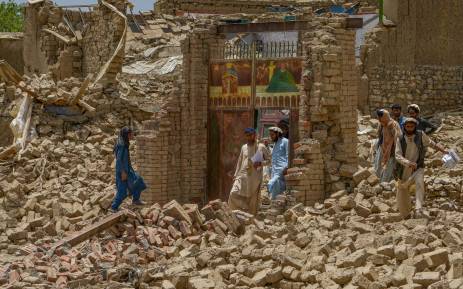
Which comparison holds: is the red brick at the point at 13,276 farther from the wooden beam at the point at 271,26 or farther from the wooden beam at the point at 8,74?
the wooden beam at the point at 8,74

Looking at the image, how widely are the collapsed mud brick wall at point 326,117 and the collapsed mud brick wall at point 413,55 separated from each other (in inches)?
438

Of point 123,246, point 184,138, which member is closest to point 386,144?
point 123,246

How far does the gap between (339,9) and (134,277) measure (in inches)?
757

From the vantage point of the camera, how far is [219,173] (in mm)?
15094

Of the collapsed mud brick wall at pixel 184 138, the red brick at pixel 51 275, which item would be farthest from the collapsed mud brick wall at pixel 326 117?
the red brick at pixel 51 275

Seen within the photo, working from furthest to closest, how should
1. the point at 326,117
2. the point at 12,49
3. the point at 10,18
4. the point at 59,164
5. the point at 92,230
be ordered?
1. the point at 10,18
2. the point at 12,49
3. the point at 59,164
4. the point at 326,117
5. the point at 92,230

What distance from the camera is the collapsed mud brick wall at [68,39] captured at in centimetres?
2430

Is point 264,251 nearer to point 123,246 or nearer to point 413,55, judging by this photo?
point 123,246

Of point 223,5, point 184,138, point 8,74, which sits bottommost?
point 184,138

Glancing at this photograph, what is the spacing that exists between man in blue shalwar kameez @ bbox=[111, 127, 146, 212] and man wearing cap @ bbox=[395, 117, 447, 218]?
12.9 feet

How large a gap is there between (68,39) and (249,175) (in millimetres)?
14231

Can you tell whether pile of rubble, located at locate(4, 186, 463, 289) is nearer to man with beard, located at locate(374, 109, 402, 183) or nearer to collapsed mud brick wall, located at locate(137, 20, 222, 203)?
man with beard, located at locate(374, 109, 402, 183)

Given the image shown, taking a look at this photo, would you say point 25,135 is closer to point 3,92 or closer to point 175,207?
point 3,92

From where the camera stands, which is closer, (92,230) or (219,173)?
(92,230)
